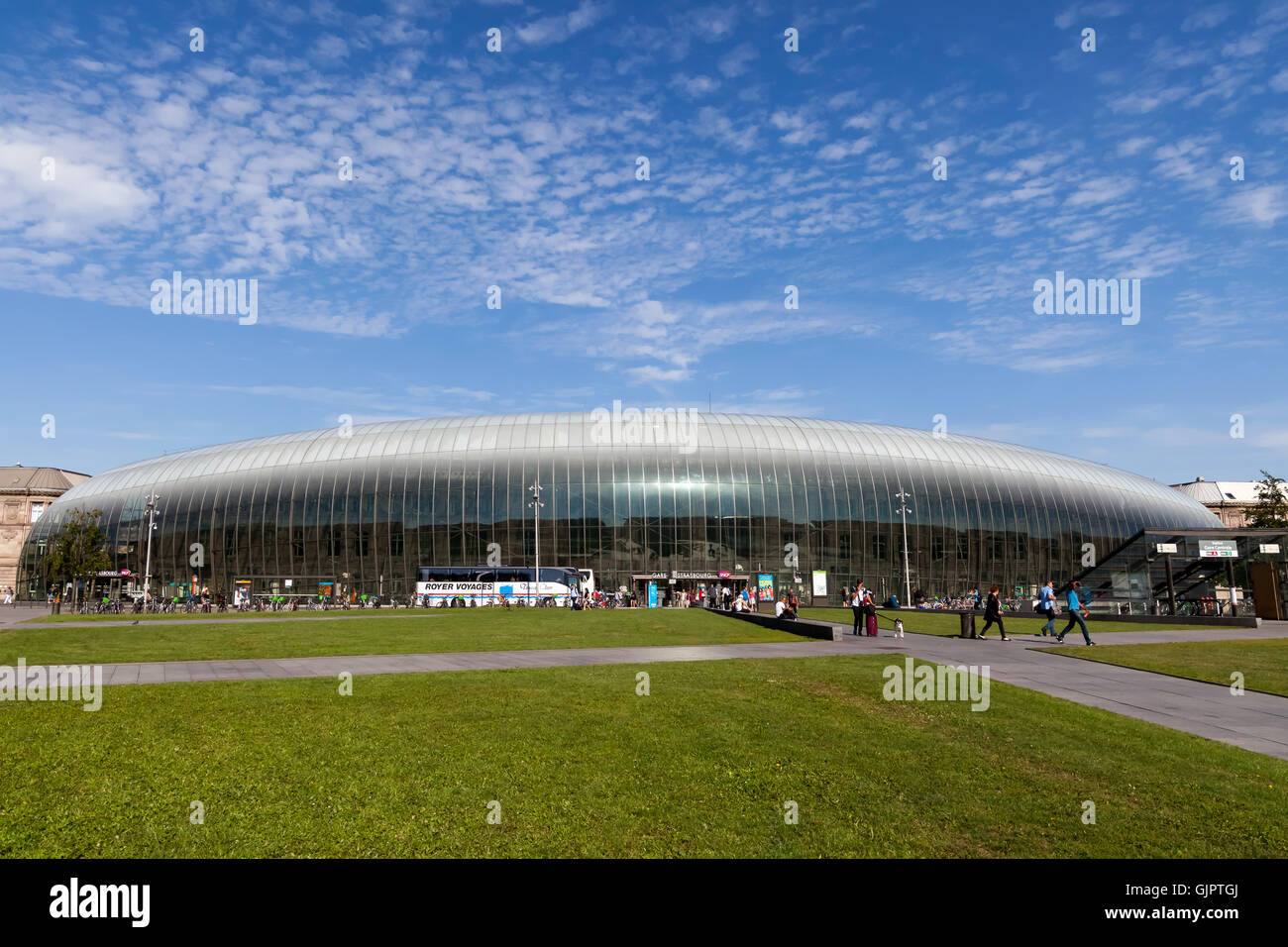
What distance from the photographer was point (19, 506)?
13075 centimetres

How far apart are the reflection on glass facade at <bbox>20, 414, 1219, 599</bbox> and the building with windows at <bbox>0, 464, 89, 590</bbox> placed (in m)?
44.1

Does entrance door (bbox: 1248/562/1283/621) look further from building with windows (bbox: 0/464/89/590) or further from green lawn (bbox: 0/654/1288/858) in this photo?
building with windows (bbox: 0/464/89/590)

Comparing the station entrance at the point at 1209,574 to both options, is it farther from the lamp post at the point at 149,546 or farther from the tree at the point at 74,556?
the lamp post at the point at 149,546

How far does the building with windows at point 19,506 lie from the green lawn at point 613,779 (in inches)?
5703

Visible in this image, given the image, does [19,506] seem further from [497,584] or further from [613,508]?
[613,508]

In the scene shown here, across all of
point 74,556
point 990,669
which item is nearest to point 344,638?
point 990,669

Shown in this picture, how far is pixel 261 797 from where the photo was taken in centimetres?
871

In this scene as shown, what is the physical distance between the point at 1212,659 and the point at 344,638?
25226 mm

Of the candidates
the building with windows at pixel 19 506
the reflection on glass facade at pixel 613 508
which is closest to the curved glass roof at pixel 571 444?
the reflection on glass facade at pixel 613 508

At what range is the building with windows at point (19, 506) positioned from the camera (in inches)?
5037

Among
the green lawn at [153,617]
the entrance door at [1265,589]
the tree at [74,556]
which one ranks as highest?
the tree at [74,556]

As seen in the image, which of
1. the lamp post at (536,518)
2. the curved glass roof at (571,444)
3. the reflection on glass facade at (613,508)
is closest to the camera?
the lamp post at (536,518)
